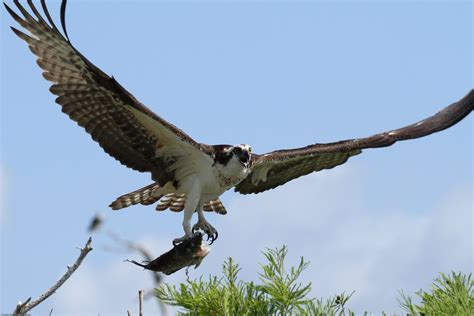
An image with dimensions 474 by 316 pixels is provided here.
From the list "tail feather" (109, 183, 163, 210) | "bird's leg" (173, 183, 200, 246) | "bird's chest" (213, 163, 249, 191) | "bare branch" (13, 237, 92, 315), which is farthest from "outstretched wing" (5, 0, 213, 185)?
"bare branch" (13, 237, 92, 315)

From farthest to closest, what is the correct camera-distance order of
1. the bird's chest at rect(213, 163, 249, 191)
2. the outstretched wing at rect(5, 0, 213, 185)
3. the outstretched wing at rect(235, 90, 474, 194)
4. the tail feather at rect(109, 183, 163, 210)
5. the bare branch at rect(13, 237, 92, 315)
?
1. the outstretched wing at rect(235, 90, 474, 194)
2. the tail feather at rect(109, 183, 163, 210)
3. the bird's chest at rect(213, 163, 249, 191)
4. the outstretched wing at rect(5, 0, 213, 185)
5. the bare branch at rect(13, 237, 92, 315)

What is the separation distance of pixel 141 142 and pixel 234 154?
927mm

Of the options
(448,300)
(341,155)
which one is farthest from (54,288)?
(341,155)

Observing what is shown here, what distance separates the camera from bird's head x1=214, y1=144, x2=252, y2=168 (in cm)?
848

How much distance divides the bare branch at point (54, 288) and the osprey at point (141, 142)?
256 centimetres

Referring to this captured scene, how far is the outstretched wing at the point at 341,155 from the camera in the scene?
380 inches

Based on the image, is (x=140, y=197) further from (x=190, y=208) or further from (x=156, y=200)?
(x=190, y=208)

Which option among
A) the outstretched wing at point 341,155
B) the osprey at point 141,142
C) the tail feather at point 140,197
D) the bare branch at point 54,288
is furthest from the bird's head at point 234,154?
the bare branch at point 54,288

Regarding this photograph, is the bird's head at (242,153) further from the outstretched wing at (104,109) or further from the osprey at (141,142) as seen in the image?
the outstretched wing at (104,109)

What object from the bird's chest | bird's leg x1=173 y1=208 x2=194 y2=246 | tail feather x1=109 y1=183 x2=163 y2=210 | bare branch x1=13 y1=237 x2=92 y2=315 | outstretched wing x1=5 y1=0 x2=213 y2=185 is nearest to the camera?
bare branch x1=13 y1=237 x2=92 y2=315

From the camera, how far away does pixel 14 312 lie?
15.9ft

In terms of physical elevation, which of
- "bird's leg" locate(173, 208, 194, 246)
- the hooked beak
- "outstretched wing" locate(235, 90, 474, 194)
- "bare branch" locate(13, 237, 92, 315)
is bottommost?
"bare branch" locate(13, 237, 92, 315)

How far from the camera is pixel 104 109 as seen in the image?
27.7ft

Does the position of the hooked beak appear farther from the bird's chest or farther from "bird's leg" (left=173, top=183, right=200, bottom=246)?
"bird's leg" (left=173, top=183, right=200, bottom=246)
